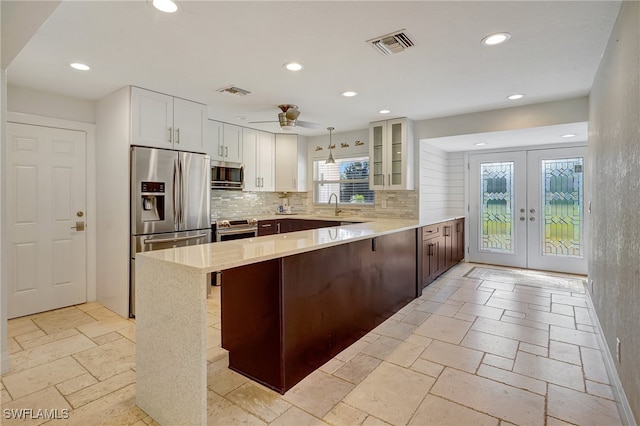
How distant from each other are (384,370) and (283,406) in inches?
30.7

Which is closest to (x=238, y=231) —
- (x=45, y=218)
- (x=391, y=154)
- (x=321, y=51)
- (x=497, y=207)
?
(x=45, y=218)

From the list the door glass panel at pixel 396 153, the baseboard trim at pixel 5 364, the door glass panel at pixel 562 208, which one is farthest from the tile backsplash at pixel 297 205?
the baseboard trim at pixel 5 364

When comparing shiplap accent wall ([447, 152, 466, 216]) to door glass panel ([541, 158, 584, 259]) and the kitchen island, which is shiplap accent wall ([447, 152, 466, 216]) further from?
the kitchen island

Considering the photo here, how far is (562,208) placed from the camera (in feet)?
16.8

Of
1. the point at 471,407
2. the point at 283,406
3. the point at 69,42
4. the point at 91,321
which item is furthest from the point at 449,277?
the point at 69,42

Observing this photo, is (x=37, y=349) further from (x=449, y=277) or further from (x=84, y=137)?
(x=449, y=277)

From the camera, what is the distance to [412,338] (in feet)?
9.40

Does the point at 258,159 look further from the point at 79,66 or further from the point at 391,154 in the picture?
the point at 79,66

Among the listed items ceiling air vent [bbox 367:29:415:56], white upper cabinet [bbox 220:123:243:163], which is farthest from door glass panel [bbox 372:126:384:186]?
ceiling air vent [bbox 367:29:415:56]

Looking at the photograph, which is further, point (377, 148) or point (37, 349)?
point (377, 148)

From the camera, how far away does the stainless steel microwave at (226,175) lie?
184 inches

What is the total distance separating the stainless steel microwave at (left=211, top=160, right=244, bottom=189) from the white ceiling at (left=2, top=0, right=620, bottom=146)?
1.00 meters

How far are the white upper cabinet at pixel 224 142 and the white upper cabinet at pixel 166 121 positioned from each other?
32.6 inches

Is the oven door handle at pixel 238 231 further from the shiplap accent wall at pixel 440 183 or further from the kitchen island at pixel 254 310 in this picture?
A: the shiplap accent wall at pixel 440 183
